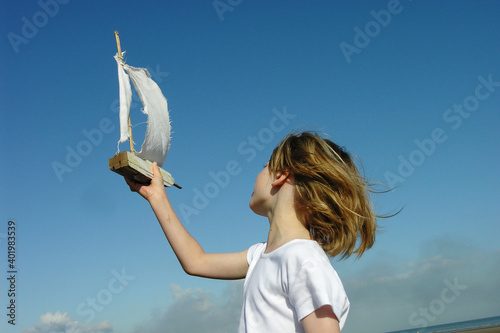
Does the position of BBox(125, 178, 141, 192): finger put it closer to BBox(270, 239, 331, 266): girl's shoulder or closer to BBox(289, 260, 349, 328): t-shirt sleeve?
BBox(270, 239, 331, 266): girl's shoulder

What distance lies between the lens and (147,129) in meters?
3.72

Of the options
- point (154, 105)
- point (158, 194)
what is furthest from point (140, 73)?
Result: point (158, 194)

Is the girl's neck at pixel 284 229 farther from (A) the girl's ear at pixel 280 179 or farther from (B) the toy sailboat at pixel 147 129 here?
(B) the toy sailboat at pixel 147 129

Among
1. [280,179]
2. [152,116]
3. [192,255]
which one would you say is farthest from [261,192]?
[152,116]

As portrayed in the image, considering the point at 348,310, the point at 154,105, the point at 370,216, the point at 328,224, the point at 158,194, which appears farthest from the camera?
the point at 154,105

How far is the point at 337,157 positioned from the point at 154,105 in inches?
95.0

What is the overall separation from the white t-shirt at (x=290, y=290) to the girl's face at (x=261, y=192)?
Result: 1.38ft

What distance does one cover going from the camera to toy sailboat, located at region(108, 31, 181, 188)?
266 centimetres

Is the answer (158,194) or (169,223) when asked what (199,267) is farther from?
(158,194)

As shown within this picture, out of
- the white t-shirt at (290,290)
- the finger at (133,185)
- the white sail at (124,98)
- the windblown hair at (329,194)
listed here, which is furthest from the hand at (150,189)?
the white t-shirt at (290,290)

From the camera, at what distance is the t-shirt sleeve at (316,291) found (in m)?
1.76

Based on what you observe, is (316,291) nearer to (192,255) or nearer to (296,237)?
(296,237)

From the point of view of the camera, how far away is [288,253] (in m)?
2.02

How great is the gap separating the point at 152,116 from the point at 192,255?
1829mm
